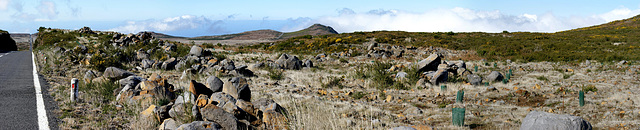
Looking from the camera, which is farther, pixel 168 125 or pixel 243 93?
pixel 243 93

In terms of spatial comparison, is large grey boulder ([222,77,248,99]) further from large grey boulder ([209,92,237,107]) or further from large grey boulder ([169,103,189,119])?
large grey boulder ([169,103,189,119])

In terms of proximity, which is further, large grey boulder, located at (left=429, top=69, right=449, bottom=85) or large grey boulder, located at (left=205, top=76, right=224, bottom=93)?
large grey boulder, located at (left=429, top=69, right=449, bottom=85)

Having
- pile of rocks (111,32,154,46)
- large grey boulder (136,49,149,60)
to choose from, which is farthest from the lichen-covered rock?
pile of rocks (111,32,154,46)

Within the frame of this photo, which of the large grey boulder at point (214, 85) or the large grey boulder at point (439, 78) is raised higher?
the large grey boulder at point (214, 85)

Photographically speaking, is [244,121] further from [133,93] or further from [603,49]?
[603,49]

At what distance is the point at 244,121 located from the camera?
17.0 feet

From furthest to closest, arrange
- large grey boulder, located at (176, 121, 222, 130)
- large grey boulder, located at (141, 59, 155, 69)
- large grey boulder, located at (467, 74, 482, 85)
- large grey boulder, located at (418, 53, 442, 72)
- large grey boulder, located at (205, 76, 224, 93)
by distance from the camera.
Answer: large grey boulder, located at (141, 59, 155, 69) < large grey boulder, located at (418, 53, 442, 72) < large grey boulder, located at (467, 74, 482, 85) < large grey boulder, located at (205, 76, 224, 93) < large grey boulder, located at (176, 121, 222, 130)

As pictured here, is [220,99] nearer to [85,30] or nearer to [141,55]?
[141,55]

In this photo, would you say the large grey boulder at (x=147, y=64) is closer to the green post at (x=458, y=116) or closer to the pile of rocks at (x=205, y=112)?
the pile of rocks at (x=205, y=112)

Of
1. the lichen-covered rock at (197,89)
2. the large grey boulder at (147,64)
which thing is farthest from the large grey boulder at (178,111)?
the large grey boulder at (147,64)

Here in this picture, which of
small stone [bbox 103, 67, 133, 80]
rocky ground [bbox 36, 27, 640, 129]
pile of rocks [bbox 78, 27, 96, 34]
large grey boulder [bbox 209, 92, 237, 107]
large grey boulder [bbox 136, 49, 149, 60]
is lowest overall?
rocky ground [bbox 36, 27, 640, 129]

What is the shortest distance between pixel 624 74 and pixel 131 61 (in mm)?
23295

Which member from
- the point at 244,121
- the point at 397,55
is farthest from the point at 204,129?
the point at 397,55

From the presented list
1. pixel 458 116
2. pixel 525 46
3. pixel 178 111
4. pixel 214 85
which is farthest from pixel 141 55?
pixel 525 46
